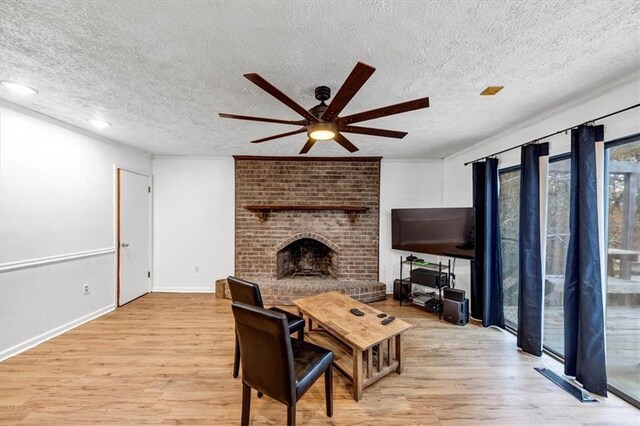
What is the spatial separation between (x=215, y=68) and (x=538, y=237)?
3.22 m

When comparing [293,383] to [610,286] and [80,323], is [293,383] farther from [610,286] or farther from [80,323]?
[80,323]

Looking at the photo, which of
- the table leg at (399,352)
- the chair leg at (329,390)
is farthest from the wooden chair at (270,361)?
the table leg at (399,352)

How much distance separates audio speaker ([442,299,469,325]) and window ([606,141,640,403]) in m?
1.26

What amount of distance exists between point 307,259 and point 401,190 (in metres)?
2.14

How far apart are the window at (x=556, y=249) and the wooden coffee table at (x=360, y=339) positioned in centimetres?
167

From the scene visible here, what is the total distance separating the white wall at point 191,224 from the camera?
175 inches

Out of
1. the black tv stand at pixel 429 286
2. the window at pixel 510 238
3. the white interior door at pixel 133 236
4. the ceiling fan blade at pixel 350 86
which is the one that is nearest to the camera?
the ceiling fan blade at pixel 350 86

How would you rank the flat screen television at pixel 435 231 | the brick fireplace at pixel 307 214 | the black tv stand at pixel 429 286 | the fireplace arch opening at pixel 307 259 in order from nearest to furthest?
the flat screen television at pixel 435 231 < the black tv stand at pixel 429 286 < the brick fireplace at pixel 307 214 < the fireplace arch opening at pixel 307 259

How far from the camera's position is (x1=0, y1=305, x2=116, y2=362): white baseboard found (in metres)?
2.43

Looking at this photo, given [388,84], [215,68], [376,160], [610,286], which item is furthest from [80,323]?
[610,286]

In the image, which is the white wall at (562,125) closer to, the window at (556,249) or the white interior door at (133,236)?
the window at (556,249)

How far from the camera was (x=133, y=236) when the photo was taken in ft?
13.2

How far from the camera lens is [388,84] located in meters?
1.92

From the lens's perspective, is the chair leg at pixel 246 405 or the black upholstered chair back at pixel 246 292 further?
the black upholstered chair back at pixel 246 292
